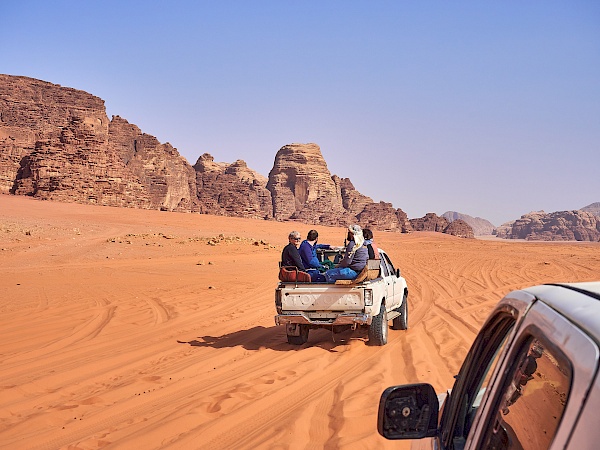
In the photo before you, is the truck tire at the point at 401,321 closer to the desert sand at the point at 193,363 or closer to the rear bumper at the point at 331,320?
the desert sand at the point at 193,363

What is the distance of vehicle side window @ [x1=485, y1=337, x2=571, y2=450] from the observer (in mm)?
1513

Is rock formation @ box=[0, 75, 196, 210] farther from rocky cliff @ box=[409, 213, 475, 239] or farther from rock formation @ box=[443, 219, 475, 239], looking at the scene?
rock formation @ box=[443, 219, 475, 239]

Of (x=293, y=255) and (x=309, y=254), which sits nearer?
(x=293, y=255)

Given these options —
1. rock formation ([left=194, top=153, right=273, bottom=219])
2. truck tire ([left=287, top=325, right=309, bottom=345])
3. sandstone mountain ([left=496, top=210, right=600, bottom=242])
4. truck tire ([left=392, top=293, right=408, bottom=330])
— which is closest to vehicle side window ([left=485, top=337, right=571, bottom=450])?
truck tire ([left=287, top=325, right=309, bottom=345])

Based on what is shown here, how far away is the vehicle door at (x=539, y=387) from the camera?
4.15 ft

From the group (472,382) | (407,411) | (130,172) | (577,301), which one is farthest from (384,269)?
(130,172)

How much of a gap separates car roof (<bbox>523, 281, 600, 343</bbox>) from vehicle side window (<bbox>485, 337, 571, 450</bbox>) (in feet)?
0.33

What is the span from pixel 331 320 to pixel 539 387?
24.8 feet

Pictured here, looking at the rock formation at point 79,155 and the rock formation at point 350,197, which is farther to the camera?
the rock formation at point 350,197

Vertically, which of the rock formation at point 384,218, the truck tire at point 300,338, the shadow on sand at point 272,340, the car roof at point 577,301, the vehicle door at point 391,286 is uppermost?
the rock formation at point 384,218

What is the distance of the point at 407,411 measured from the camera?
2.21 m

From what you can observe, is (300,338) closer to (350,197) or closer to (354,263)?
(354,263)

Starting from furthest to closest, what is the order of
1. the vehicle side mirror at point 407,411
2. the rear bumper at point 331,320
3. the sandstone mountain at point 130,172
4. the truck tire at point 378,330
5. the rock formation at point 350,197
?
the rock formation at point 350,197 < the sandstone mountain at point 130,172 < the truck tire at point 378,330 < the rear bumper at point 331,320 < the vehicle side mirror at point 407,411

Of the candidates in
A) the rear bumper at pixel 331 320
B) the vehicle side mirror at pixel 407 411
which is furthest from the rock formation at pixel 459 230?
the vehicle side mirror at pixel 407 411
